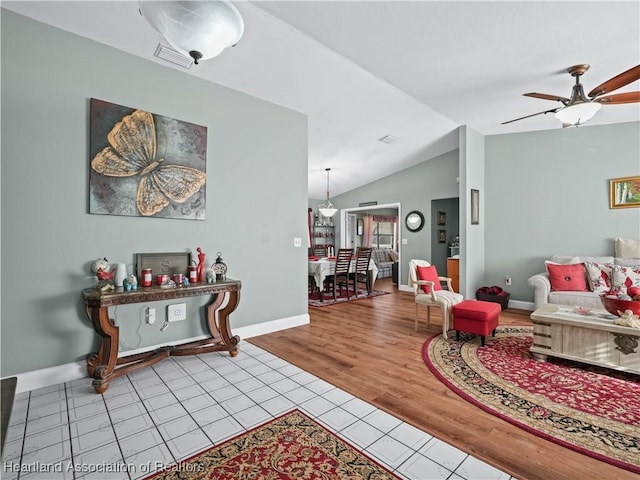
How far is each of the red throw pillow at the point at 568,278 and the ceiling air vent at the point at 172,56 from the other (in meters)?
5.18

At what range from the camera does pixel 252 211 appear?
3.77m

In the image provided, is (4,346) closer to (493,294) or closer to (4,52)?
(4,52)

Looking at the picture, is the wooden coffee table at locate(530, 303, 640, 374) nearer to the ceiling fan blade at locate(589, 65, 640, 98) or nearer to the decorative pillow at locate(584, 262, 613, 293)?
the decorative pillow at locate(584, 262, 613, 293)

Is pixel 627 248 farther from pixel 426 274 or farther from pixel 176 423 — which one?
pixel 176 423

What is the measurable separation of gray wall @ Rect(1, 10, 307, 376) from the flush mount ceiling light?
1608 millimetres

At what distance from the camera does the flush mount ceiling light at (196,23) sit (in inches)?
59.6

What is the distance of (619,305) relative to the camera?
8.91 feet

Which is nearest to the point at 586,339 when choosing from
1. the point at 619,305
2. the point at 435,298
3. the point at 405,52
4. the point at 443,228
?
the point at 619,305

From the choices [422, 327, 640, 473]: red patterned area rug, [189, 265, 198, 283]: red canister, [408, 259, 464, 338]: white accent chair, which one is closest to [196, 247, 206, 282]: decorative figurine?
[189, 265, 198, 283]: red canister

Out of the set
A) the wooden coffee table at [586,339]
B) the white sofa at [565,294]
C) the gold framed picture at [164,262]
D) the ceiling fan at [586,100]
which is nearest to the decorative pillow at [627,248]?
the white sofa at [565,294]

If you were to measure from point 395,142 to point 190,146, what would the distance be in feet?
12.2

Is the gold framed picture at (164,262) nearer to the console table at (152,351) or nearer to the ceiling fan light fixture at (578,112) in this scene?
the console table at (152,351)

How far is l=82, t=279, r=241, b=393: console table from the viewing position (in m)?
2.39

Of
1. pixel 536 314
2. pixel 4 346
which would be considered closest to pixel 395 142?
pixel 536 314
